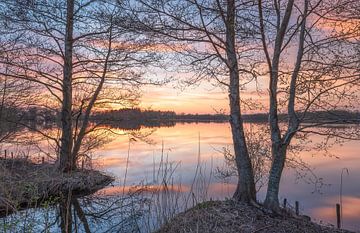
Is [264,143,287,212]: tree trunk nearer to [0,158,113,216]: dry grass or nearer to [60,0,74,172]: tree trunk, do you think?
[0,158,113,216]: dry grass

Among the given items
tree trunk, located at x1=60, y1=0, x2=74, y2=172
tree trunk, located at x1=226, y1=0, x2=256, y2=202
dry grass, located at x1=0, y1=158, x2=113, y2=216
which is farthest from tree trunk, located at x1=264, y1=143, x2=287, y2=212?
tree trunk, located at x1=60, y1=0, x2=74, y2=172

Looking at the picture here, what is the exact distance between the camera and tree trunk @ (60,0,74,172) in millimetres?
16828

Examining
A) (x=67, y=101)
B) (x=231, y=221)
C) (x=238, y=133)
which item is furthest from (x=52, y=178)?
(x=231, y=221)

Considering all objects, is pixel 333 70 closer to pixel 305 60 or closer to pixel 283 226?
pixel 305 60

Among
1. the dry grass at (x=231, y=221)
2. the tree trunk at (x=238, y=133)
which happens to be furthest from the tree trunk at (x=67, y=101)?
the dry grass at (x=231, y=221)

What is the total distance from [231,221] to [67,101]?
11.3 m

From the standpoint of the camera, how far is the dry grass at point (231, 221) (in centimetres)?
836

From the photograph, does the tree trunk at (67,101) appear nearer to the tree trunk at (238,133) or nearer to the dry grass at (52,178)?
the dry grass at (52,178)

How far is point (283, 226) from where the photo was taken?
864 centimetres

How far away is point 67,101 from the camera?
17.8 metres

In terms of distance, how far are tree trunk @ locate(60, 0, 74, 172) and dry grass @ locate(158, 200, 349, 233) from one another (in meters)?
10.0

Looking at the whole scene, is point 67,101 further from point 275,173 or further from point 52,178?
point 275,173

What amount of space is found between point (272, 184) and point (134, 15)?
15.8ft

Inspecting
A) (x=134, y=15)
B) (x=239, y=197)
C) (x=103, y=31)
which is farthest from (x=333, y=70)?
(x=103, y=31)
